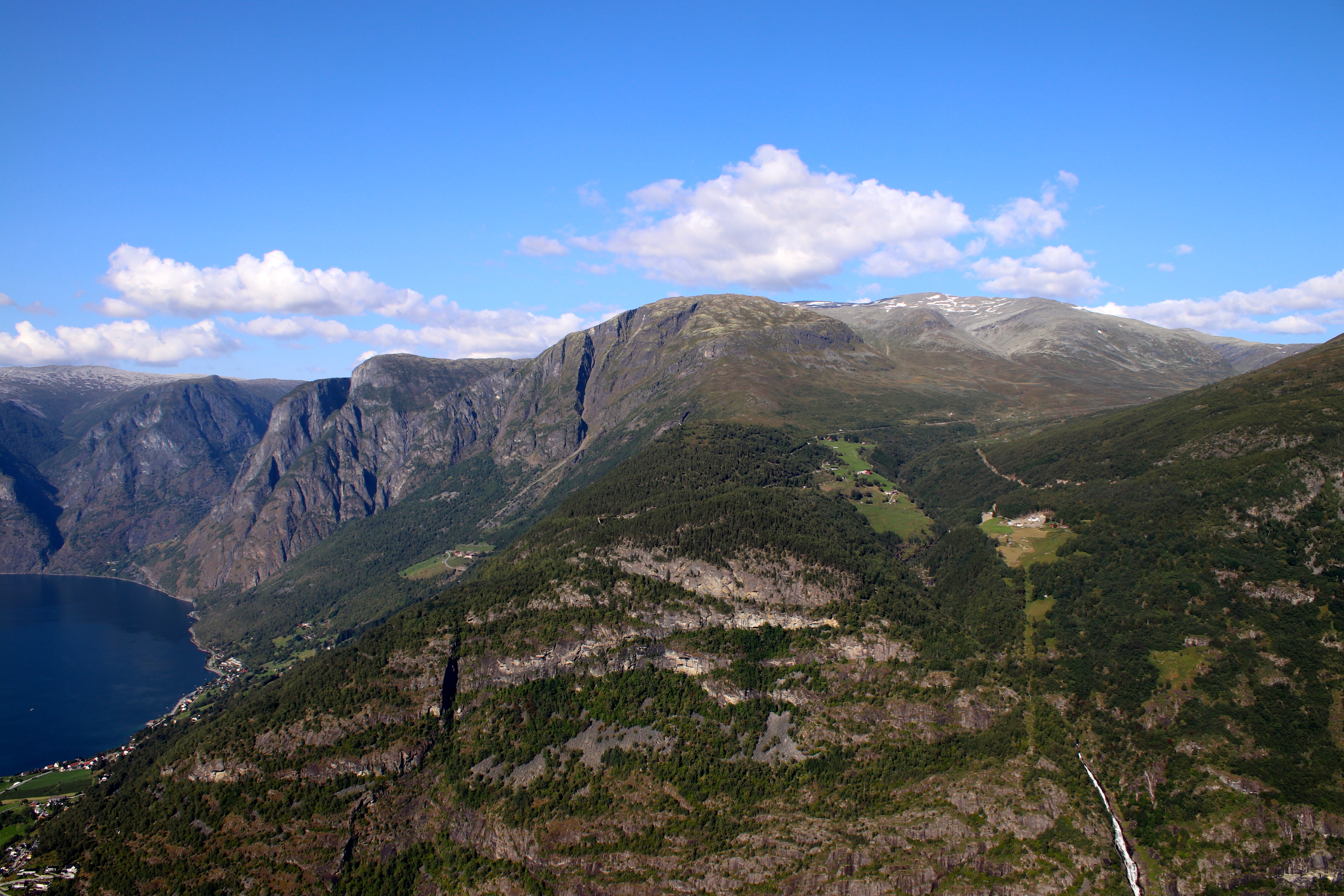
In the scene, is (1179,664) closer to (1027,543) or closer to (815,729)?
(1027,543)

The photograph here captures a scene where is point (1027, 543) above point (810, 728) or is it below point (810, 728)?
above

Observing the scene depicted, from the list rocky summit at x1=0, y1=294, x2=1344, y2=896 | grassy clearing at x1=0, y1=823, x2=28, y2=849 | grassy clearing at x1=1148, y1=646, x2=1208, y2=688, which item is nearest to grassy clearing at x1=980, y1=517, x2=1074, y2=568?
rocky summit at x1=0, y1=294, x2=1344, y2=896

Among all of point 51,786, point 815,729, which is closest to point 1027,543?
point 815,729

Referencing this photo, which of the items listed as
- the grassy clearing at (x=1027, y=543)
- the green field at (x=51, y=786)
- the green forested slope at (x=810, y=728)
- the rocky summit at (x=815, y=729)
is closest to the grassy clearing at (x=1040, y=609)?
the rocky summit at (x=815, y=729)

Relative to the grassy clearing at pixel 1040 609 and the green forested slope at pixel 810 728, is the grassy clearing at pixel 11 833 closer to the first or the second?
the green forested slope at pixel 810 728

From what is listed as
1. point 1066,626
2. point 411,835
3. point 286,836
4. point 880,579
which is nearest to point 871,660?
point 880,579

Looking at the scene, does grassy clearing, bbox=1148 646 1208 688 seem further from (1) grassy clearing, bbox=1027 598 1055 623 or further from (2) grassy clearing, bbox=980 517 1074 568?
(2) grassy clearing, bbox=980 517 1074 568
